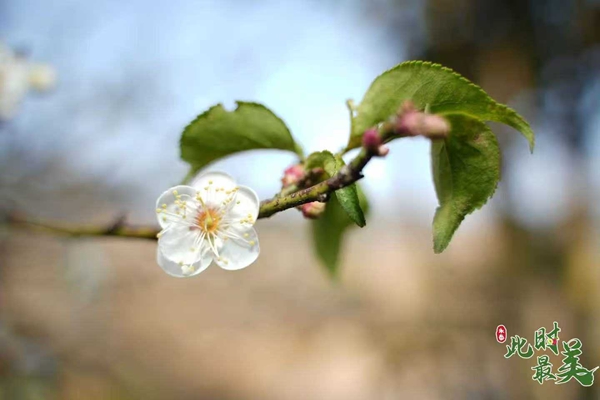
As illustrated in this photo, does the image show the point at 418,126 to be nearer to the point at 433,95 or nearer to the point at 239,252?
the point at 433,95

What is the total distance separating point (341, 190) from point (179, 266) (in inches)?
6.3

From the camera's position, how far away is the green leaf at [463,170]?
325 mm

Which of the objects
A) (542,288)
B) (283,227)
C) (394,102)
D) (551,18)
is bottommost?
(394,102)

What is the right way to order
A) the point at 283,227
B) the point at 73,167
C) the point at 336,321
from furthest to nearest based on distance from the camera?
1. the point at 283,227
2. the point at 336,321
3. the point at 73,167

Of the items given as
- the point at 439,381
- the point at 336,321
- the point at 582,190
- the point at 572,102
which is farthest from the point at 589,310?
the point at 336,321

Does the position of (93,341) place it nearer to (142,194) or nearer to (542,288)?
(142,194)

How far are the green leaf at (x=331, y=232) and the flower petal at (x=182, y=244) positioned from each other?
0.12 meters

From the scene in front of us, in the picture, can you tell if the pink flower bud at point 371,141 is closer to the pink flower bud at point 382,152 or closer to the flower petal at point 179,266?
the pink flower bud at point 382,152

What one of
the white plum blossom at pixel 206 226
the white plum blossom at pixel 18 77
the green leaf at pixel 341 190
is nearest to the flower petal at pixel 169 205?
the white plum blossom at pixel 206 226

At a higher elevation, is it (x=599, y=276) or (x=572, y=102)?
(x=572, y=102)

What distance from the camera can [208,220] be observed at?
0.42 metres

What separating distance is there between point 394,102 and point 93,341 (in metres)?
2.29

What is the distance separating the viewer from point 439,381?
2.24 meters

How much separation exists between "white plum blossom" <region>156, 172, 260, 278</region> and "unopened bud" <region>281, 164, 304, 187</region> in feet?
0.08
